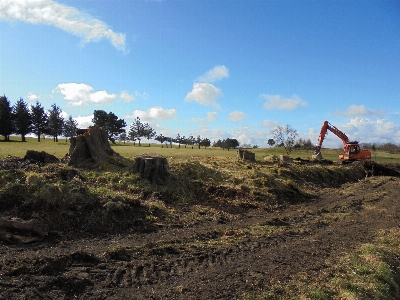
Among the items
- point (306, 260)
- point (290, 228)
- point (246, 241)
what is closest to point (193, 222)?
point (246, 241)

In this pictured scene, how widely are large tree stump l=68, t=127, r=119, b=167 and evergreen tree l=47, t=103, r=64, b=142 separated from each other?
66048 mm

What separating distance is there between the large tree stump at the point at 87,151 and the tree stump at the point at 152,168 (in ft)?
6.85

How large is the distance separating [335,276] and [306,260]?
0.82 m

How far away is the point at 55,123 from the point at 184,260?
78.8m

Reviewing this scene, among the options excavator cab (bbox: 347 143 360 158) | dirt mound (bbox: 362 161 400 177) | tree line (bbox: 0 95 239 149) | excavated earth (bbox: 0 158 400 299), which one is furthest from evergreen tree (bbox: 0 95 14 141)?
excavated earth (bbox: 0 158 400 299)

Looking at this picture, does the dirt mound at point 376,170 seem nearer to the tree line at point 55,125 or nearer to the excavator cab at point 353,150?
the excavator cab at point 353,150

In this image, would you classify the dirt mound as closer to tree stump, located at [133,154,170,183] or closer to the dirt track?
the dirt track

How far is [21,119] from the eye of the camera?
63844 mm

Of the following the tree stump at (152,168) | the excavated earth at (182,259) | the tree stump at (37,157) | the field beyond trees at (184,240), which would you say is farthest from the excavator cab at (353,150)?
the tree stump at (37,157)

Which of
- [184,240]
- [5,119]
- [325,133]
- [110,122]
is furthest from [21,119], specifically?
[184,240]

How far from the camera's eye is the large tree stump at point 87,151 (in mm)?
14344

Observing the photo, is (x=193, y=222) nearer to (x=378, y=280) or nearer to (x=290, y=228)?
(x=290, y=228)

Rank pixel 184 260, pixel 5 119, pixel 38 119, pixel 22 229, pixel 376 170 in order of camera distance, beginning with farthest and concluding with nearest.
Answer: pixel 38 119
pixel 5 119
pixel 376 170
pixel 22 229
pixel 184 260

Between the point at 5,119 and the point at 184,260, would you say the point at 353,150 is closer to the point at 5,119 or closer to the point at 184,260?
the point at 184,260
